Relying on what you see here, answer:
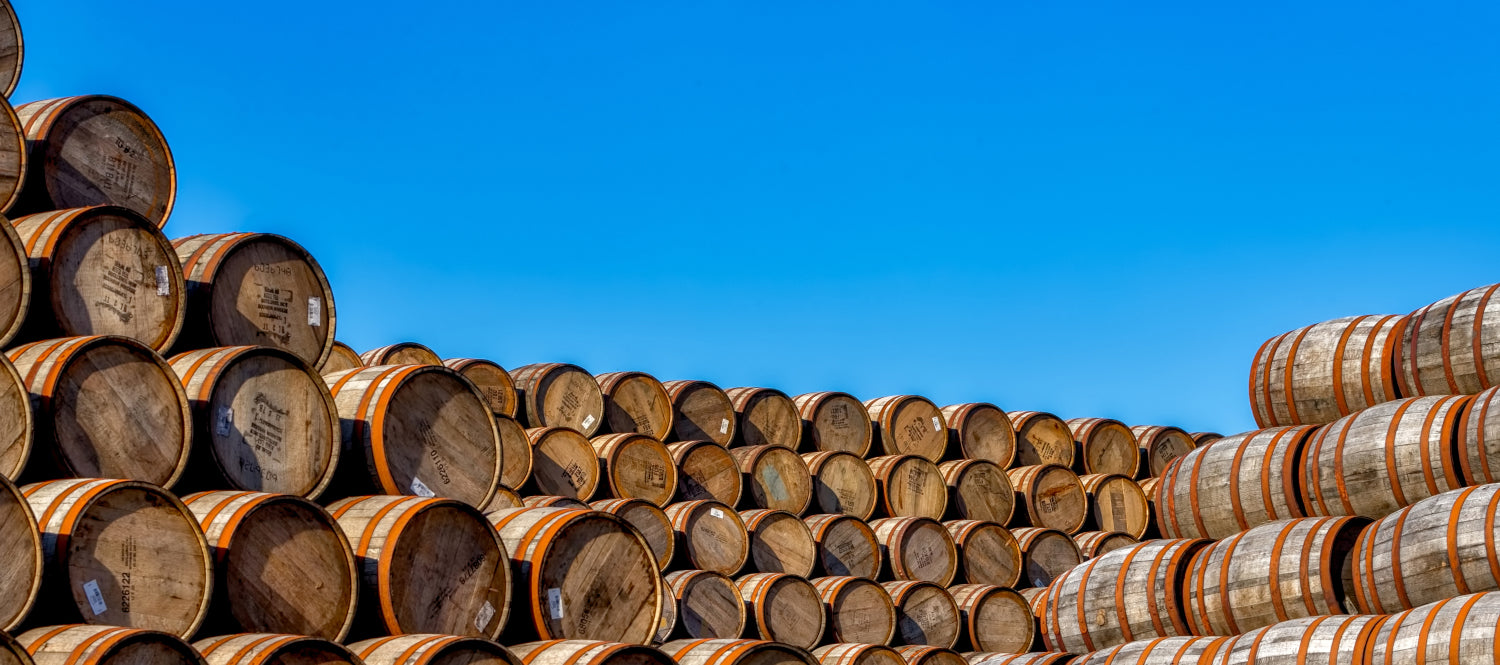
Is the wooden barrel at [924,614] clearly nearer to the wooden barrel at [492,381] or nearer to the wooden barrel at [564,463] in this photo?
the wooden barrel at [564,463]

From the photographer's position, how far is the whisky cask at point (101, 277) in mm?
6020

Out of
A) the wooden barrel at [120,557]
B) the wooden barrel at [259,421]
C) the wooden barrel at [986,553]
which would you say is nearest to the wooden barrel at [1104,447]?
the wooden barrel at [986,553]

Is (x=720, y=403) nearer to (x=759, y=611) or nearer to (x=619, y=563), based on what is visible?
(x=759, y=611)

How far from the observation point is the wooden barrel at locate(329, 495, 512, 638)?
237 inches

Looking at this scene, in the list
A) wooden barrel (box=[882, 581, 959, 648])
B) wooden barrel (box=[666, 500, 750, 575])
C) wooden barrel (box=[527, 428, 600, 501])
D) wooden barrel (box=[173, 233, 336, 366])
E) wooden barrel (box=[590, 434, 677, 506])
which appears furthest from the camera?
wooden barrel (box=[882, 581, 959, 648])

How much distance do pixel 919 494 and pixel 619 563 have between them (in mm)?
5415

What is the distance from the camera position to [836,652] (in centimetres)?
912

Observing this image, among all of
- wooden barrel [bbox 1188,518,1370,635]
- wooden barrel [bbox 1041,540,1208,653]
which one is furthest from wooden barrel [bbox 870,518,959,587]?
wooden barrel [bbox 1188,518,1370,635]

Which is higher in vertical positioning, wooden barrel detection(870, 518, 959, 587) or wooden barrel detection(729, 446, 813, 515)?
wooden barrel detection(729, 446, 813, 515)

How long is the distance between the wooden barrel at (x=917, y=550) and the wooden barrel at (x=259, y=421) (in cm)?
549

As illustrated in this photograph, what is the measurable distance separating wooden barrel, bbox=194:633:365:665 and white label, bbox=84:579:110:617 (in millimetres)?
338

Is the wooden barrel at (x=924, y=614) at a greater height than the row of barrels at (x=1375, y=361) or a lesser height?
lesser

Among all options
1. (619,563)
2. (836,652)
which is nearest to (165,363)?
(619,563)

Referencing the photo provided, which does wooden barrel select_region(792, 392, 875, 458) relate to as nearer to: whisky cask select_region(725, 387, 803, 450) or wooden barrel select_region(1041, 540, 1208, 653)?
whisky cask select_region(725, 387, 803, 450)
